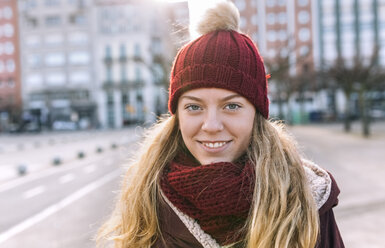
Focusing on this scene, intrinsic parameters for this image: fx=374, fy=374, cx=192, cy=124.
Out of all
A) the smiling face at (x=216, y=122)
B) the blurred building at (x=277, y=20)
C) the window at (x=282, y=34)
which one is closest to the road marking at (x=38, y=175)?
the smiling face at (x=216, y=122)

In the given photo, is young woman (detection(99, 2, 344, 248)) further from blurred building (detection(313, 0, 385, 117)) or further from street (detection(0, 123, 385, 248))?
blurred building (detection(313, 0, 385, 117))

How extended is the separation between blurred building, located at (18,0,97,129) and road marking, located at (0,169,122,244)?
46490 millimetres

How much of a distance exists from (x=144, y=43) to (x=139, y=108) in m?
9.57

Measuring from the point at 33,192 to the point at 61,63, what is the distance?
50061 millimetres

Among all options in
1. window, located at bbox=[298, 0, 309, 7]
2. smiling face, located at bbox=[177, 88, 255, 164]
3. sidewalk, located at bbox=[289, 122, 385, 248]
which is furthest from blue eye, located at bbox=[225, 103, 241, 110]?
window, located at bbox=[298, 0, 309, 7]

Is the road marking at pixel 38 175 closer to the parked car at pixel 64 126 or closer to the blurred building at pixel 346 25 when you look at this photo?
the parked car at pixel 64 126

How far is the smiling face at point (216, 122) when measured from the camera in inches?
56.8

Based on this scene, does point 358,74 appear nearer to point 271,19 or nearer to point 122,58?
point 271,19

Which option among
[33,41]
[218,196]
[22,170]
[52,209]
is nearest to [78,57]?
[33,41]

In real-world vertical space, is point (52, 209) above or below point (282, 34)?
below

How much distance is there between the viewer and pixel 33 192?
9086mm

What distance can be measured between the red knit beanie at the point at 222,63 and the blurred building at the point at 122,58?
2058 inches

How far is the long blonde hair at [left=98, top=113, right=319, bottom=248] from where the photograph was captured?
1.38 metres

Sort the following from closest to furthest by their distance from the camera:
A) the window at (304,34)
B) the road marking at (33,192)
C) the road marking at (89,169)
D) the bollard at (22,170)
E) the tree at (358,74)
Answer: the road marking at (33,192)
the bollard at (22,170)
the road marking at (89,169)
the tree at (358,74)
the window at (304,34)
